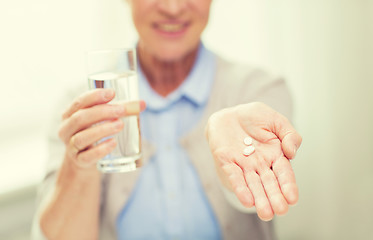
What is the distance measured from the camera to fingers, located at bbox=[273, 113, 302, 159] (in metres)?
0.36

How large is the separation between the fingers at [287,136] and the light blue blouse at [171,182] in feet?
0.93

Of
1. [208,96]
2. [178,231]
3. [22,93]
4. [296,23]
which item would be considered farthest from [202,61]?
[22,93]

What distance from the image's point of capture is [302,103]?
0.77m

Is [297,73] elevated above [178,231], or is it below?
above

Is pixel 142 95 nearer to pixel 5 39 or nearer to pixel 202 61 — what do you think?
pixel 202 61

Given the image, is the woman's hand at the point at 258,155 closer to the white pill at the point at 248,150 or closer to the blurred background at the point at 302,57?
the white pill at the point at 248,150

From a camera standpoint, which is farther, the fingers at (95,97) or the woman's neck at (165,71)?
the woman's neck at (165,71)

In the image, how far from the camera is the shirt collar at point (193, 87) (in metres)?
0.70

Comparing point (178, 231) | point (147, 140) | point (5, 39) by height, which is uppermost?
point (5, 39)

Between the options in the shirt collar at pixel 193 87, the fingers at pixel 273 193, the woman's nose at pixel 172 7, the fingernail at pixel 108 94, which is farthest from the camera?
the shirt collar at pixel 193 87

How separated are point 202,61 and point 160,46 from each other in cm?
11

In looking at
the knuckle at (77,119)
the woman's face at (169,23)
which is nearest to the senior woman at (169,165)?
the woman's face at (169,23)

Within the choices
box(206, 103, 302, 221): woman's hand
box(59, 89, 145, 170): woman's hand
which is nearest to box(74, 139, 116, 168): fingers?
box(59, 89, 145, 170): woman's hand

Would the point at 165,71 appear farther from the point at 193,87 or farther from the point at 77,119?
the point at 77,119
